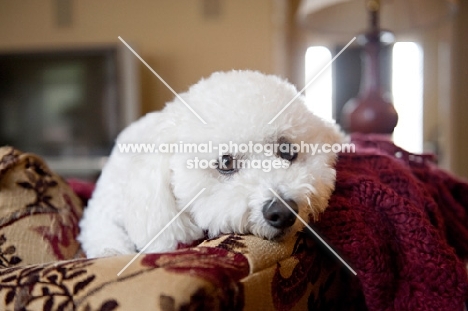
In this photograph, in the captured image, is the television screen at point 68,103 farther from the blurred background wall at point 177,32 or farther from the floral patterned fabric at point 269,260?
the floral patterned fabric at point 269,260

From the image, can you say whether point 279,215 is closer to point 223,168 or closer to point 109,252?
point 223,168

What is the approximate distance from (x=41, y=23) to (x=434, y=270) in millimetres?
3311

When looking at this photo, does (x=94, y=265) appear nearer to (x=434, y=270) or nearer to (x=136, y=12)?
(x=434, y=270)

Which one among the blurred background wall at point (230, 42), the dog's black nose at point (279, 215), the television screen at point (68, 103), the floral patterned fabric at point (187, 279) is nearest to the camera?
the floral patterned fabric at point (187, 279)

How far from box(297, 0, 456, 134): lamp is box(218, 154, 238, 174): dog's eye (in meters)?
0.84

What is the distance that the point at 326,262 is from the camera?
0.61 metres

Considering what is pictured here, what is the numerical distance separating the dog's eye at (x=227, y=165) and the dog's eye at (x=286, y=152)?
73 mm

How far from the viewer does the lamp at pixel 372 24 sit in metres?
1.40

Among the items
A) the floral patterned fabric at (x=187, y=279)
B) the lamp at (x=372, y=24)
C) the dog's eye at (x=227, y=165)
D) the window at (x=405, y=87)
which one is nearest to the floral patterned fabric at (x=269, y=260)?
the floral patterned fabric at (x=187, y=279)

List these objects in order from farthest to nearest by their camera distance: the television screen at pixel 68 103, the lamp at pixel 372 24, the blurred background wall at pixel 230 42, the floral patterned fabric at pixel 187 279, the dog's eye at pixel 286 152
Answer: the blurred background wall at pixel 230 42, the television screen at pixel 68 103, the lamp at pixel 372 24, the dog's eye at pixel 286 152, the floral patterned fabric at pixel 187 279

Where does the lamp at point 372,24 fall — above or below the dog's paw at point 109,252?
above

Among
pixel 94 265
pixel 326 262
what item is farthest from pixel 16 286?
pixel 326 262

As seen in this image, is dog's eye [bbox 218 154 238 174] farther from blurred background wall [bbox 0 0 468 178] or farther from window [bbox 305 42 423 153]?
window [bbox 305 42 423 153]

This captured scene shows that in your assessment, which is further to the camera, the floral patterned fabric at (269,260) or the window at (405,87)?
the window at (405,87)
